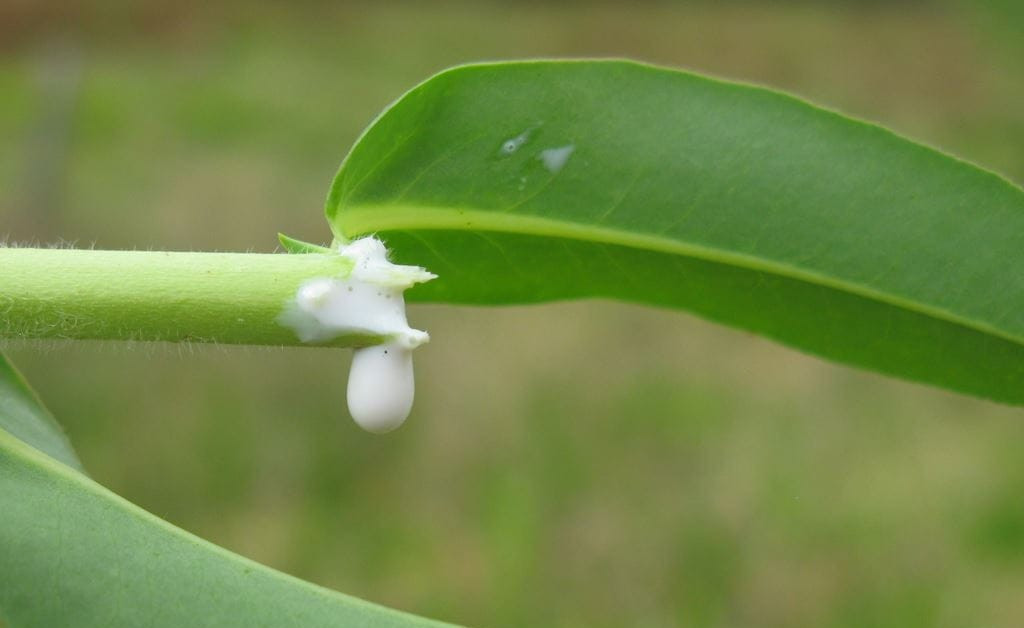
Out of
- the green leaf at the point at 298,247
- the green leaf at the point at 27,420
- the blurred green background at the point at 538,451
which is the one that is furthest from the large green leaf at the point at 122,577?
the blurred green background at the point at 538,451

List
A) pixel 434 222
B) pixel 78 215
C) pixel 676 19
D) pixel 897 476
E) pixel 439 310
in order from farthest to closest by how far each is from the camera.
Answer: pixel 676 19, pixel 78 215, pixel 439 310, pixel 897 476, pixel 434 222

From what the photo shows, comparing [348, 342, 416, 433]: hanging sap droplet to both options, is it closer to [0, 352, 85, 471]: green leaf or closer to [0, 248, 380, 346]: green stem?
[0, 248, 380, 346]: green stem

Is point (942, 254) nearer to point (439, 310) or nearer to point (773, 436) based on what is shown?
point (773, 436)

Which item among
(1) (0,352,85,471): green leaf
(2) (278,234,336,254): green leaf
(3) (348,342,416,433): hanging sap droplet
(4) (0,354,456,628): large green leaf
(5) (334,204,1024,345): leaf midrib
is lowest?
(4) (0,354,456,628): large green leaf

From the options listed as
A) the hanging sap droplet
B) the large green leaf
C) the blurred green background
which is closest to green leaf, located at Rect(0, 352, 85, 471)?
the large green leaf

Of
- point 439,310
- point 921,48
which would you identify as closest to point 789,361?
point 439,310

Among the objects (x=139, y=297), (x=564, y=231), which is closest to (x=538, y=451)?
(x=564, y=231)

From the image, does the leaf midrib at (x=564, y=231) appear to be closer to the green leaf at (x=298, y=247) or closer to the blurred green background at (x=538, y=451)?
the green leaf at (x=298, y=247)
